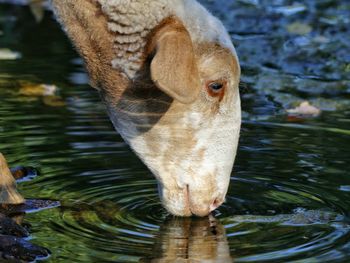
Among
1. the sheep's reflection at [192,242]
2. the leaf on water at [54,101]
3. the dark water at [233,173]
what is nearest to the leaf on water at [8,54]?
the dark water at [233,173]

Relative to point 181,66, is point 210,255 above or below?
below

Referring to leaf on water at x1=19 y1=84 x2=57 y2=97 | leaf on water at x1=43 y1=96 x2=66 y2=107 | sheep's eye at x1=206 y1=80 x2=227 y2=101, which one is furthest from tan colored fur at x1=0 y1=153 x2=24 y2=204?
leaf on water at x1=19 y1=84 x2=57 y2=97

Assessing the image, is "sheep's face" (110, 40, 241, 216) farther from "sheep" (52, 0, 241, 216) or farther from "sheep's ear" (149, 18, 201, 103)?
"sheep's ear" (149, 18, 201, 103)

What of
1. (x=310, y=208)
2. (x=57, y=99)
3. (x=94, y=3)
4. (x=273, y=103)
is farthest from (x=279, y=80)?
(x=94, y=3)

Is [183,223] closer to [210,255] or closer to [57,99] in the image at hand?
[210,255]

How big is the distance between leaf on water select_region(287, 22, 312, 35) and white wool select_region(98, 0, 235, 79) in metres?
6.75

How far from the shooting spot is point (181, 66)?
5.98 metres

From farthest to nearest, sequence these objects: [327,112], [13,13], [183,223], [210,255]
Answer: [13,13], [327,112], [183,223], [210,255]

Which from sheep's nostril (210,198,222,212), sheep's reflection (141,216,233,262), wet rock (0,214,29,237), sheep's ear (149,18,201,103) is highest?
sheep's ear (149,18,201,103)

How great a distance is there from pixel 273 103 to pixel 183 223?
3659mm

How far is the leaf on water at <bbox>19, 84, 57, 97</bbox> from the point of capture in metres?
10.7

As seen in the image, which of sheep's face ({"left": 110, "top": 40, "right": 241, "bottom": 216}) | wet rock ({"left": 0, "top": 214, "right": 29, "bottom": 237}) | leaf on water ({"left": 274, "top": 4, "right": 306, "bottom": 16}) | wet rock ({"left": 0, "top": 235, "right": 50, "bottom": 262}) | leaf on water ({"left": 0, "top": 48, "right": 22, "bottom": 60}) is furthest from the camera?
leaf on water ({"left": 274, "top": 4, "right": 306, "bottom": 16})

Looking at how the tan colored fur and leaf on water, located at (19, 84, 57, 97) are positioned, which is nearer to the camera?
the tan colored fur

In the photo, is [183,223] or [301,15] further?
[301,15]
